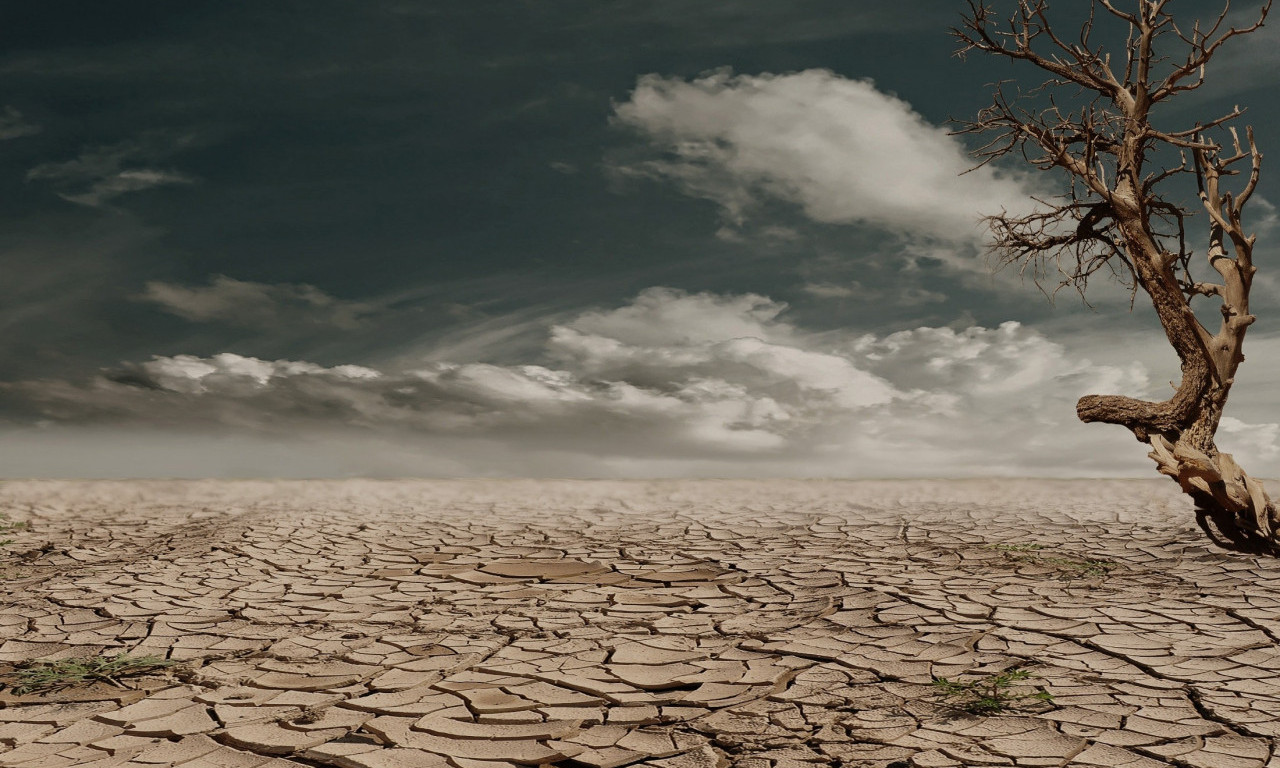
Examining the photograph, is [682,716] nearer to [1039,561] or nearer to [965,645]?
[965,645]

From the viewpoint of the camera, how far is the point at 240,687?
3.34 metres

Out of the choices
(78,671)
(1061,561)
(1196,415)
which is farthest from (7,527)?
(1196,415)

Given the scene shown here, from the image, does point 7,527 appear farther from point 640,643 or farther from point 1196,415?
point 1196,415

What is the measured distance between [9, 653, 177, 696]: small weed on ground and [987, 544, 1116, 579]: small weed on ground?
15.0 feet

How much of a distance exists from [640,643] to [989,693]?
1.35 metres

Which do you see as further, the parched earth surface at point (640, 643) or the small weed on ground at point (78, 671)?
the small weed on ground at point (78, 671)

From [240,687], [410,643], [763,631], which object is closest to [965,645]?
[763,631]

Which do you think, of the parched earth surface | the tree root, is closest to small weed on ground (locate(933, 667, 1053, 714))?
the parched earth surface

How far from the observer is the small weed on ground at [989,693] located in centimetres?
294

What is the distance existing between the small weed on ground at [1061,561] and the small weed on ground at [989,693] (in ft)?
7.33

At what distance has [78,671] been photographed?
3518 mm

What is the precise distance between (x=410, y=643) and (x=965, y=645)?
225cm

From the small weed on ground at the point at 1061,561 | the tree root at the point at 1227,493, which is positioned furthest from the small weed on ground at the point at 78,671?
the tree root at the point at 1227,493

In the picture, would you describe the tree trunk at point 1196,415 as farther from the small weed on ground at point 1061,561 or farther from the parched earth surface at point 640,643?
the small weed on ground at point 1061,561
